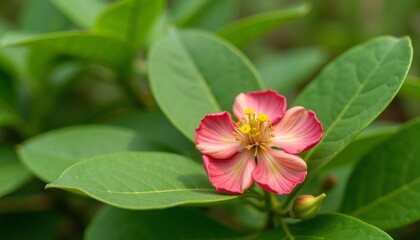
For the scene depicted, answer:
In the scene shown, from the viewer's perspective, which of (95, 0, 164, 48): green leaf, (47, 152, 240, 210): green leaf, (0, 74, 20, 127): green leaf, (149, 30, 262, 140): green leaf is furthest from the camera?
(0, 74, 20, 127): green leaf

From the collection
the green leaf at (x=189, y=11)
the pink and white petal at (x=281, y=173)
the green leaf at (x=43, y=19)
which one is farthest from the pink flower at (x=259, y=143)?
the green leaf at (x=43, y=19)

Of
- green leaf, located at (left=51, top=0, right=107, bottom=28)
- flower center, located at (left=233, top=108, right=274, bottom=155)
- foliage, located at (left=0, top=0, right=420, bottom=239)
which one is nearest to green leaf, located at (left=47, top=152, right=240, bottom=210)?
foliage, located at (left=0, top=0, right=420, bottom=239)

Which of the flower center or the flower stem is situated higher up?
the flower center

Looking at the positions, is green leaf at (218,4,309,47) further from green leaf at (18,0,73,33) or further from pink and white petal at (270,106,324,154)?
green leaf at (18,0,73,33)

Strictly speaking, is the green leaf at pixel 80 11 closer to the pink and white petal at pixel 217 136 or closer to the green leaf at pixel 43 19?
the green leaf at pixel 43 19

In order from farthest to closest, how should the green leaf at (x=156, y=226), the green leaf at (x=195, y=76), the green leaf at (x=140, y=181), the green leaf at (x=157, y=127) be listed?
the green leaf at (x=157, y=127), the green leaf at (x=195, y=76), the green leaf at (x=156, y=226), the green leaf at (x=140, y=181)

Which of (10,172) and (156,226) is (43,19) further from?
(156,226)
